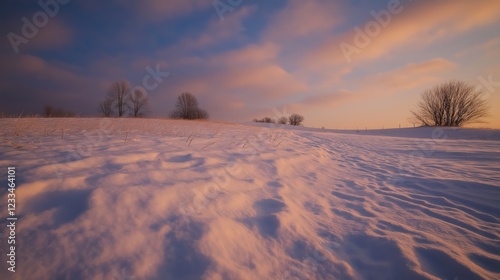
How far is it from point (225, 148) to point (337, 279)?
12.1 feet

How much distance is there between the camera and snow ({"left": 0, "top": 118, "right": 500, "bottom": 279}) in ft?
5.74

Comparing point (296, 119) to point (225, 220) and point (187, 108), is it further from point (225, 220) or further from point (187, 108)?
point (225, 220)

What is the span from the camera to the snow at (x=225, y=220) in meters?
1.75

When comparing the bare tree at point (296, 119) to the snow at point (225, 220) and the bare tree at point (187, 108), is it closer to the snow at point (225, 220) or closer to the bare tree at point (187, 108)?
the bare tree at point (187, 108)

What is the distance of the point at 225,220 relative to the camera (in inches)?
92.3

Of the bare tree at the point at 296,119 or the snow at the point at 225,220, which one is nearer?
the snow at the point at 225,220

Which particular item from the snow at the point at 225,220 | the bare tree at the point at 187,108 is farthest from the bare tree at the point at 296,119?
the snow at the point at 225,220

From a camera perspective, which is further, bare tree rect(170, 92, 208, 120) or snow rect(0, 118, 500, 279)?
bare tree rect(170, 92, 208, 120)

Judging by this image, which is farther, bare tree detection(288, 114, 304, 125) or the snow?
bare tree detection(288, 114, 304, 125)

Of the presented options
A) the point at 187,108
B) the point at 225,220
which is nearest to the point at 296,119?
the point at 187,108

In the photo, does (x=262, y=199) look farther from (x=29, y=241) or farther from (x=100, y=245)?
(x=29, y=241)

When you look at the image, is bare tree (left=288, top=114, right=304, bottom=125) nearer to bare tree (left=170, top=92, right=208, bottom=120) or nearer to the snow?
bare tree (left=170, top=92, right=208, bottom=120)

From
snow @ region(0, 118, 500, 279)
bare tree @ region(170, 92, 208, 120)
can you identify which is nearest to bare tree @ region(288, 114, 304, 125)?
bare tree @ region(170, 92, 208, 120)

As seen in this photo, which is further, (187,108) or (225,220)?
(187,108)
